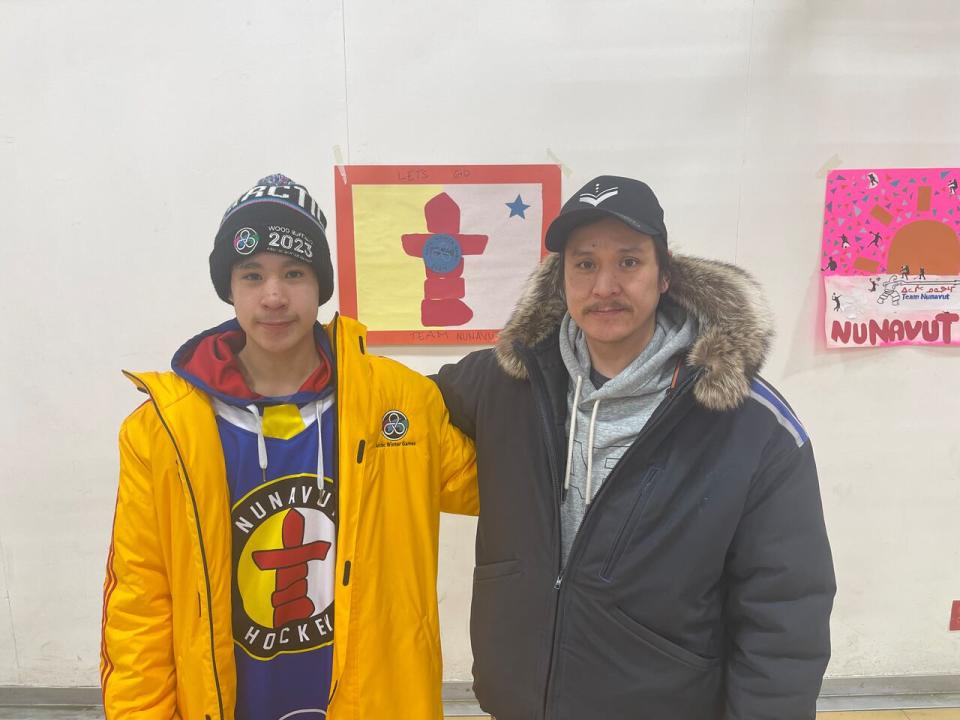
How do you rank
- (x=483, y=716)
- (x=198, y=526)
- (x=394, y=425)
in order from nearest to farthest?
1. (x=198, y=526)
2. (x=394, y=425)
3. (x=483, y=716)

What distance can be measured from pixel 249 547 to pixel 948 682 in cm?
227

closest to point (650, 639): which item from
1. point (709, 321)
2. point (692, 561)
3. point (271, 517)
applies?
point (692, 561)

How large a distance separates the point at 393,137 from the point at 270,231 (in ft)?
2.49

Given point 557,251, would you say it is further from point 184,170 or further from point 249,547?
point 184,170

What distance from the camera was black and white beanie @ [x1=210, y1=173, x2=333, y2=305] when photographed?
88cm

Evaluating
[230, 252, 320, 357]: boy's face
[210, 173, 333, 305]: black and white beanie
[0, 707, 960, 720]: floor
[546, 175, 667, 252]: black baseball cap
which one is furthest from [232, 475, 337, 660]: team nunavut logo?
[0, 707, 960, 720]: floor

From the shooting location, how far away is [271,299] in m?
0.87

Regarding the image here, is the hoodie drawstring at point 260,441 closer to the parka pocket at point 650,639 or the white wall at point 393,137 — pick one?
the parka pocket at point 650,639

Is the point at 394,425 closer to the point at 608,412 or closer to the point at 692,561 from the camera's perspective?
the point at 608,412

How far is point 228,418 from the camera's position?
916 mm

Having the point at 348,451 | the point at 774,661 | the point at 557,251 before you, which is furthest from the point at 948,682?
the point at 348,451

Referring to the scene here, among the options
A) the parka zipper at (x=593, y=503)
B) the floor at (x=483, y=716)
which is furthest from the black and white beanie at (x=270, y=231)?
the floor at (x=483, y=716)

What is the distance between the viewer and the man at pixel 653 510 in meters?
0.86

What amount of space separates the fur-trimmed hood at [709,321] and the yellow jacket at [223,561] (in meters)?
0.24
